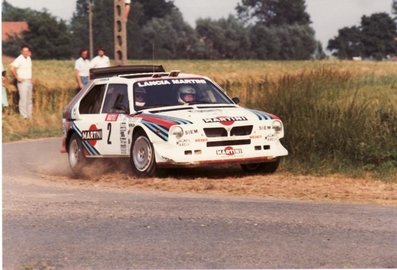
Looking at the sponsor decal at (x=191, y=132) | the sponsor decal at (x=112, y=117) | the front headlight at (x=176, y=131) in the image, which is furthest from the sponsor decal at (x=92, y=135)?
the sponsor decal at (x=191, y=132)

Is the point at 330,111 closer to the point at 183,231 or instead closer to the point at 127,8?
the point at 127,8

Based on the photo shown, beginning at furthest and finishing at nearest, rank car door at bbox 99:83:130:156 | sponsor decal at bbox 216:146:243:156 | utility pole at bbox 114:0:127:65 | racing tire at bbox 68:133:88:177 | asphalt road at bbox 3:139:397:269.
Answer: racing tire at bbox 68:133:88:177, utility pole at bbox 114:0:127:65, car door at bbox 99:83:130:156, sponsor decal at bbox 216:146:243:156, asphalt road at bbox 3:139:397:269

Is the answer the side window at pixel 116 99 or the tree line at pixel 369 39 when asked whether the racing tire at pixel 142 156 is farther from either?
the tree line at pixel 369 39

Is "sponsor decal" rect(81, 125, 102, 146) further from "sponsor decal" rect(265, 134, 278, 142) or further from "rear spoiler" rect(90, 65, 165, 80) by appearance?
"sponsor decal" rect(265, 134, 278, 142)

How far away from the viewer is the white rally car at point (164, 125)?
37.6 ft

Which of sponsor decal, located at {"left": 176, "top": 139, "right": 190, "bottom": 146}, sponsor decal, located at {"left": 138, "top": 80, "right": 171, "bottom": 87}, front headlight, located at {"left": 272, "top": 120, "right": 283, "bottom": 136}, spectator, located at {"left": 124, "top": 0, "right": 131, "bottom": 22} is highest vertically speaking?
spectator, located at {"left": 124, "top": 0, "right": 131, "bottom": 22}

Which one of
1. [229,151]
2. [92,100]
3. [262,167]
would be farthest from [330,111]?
[92,100]

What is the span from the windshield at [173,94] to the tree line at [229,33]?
137 centimetres

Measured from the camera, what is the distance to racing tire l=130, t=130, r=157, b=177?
11688mm

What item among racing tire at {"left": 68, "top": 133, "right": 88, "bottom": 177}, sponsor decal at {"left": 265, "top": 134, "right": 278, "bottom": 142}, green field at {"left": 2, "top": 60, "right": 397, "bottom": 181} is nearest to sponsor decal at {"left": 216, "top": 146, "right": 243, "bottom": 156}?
sponsor decal at {"left": 265, "top": 134, "right": 278, "bottom": 142}

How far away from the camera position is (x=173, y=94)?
12.5 m

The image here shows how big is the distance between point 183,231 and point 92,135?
5689 millimetres

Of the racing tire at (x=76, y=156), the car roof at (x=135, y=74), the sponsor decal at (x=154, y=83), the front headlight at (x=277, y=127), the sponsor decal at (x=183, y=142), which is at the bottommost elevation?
the racing tire at (x=76, y=156)

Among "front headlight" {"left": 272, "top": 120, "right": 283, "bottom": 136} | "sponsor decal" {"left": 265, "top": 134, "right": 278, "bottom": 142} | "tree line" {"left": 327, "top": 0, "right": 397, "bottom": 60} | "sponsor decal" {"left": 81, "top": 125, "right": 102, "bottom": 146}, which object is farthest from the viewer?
"sponsor decal" {"left": 81, "top": 125, "right": 102, "bottom": 146}
